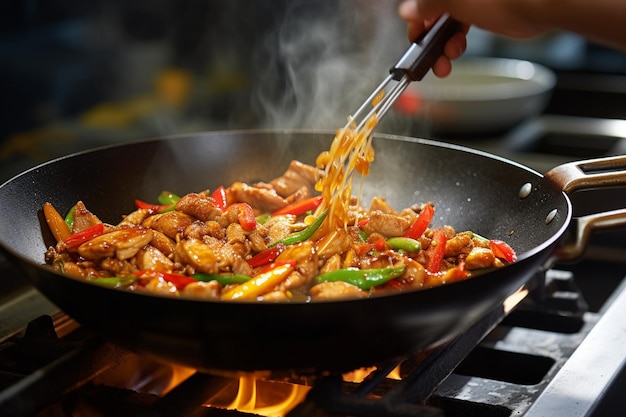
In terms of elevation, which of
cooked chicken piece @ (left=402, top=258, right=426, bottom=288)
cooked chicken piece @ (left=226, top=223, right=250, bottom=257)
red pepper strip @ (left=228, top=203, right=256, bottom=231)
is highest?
cooked chicken piece @ (left=402, top=258, right=426, bottom=288)

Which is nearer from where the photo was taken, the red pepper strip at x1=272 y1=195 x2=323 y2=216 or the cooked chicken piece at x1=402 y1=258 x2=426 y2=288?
the cooked chicken piece at x1=402 y1=258 x2=426 y2=288

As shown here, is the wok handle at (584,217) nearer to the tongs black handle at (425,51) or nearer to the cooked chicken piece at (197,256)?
the tongs black handle at (425,51)

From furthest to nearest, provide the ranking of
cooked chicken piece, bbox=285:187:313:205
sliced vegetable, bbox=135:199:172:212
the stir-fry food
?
cooked chicken piece, bbox=285:187:313:205 → sliced vegetable, bbox=135:199:172:212 → the stir-fry food

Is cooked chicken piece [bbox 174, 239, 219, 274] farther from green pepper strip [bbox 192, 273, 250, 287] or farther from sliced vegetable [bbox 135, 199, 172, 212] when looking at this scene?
sliced vegetable [bbox 135, 199, 172, 212]

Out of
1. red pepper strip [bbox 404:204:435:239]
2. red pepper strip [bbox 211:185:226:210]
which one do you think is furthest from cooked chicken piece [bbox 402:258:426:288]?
red pepper strip [bbox 211:185:226:210]

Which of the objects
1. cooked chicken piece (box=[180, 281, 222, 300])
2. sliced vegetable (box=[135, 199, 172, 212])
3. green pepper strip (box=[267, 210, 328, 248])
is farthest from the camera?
sliced vegetable (box=[135, 199, 172, 212])

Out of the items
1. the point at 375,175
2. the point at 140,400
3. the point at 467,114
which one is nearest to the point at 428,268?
the point at 375,175

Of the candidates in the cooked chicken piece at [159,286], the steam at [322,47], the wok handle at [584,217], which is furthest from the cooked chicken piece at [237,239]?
the steam at [322,47]

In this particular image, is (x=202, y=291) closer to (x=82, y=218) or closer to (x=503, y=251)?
(x=82, y=218)
